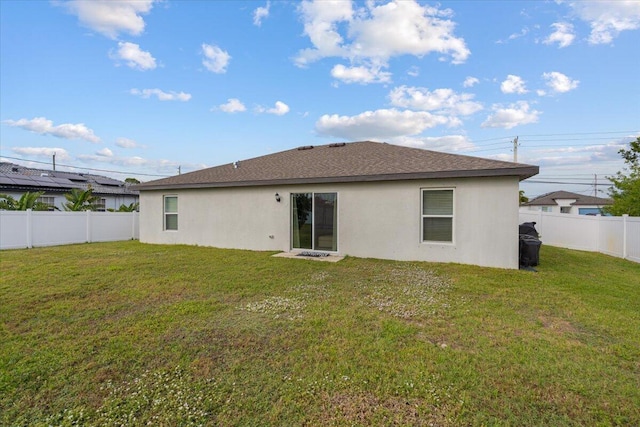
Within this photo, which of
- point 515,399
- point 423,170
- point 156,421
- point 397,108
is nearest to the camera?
point 156,421

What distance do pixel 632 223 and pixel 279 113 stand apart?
14.9 metres

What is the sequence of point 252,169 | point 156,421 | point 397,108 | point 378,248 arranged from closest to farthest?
1. point 156,421
2. point 378,248
3. point 252,169
4. point 397,108

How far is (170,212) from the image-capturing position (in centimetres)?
1229

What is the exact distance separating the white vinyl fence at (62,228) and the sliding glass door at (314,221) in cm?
905

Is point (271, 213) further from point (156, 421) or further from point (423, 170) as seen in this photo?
point (156, 421)

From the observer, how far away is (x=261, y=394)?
8.43 feet

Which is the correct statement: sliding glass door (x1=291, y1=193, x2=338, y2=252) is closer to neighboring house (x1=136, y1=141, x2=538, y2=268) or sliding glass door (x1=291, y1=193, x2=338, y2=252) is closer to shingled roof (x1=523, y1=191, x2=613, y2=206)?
neighboring house (x1=136, y1=141, x2=538, y2=268)

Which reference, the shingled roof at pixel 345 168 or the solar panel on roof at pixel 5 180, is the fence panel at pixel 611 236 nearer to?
the shingled roof at pixel 345 168

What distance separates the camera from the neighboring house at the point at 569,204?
39062 mm

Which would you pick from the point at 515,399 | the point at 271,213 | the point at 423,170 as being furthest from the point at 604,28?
the point at 515,399

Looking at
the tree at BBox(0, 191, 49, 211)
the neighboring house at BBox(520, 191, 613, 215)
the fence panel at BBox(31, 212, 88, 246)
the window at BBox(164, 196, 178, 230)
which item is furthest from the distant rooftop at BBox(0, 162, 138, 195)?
the neighboring house at BBox(520, 191, 613, 215)

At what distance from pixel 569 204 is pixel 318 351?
48204 millimetres

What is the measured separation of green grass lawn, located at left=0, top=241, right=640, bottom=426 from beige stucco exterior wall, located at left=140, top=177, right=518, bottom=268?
61.8 inches

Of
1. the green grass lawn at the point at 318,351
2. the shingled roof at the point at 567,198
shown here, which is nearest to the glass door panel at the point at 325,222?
the green grass lawn at the point at 318,351
